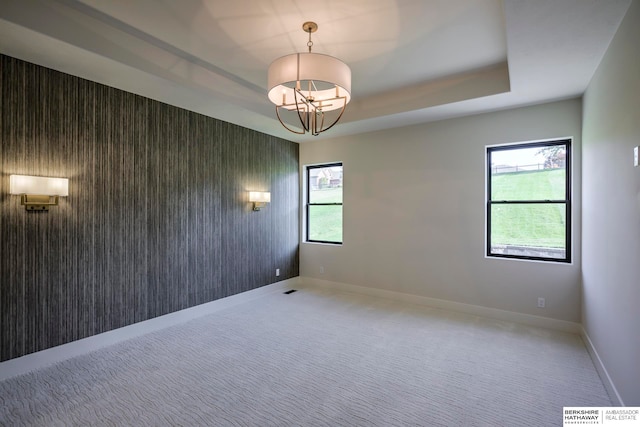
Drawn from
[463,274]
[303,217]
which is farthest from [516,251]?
[303,217]

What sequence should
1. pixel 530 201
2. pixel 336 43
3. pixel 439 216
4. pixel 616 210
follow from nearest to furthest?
pixel 616 210 < pixel 336 43 < pixel 530 201 < pixel 439 216

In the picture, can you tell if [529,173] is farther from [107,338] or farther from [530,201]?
[107,338]

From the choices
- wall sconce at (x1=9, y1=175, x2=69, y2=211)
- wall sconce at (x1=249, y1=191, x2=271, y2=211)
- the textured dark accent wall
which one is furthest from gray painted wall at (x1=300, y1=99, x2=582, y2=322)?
wall sconce at (x1=9, y1=175, x2=69, y2=211)

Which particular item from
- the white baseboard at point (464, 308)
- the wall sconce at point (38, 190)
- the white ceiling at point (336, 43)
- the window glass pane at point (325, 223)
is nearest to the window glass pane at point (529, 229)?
the white baseboard at point (464, 308)

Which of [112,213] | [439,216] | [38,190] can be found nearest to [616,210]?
[439,216]

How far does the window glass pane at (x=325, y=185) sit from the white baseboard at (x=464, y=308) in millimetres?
1475

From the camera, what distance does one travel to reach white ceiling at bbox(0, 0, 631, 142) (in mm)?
2244

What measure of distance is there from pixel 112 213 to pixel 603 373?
4.65 m

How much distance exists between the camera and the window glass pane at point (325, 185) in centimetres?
548

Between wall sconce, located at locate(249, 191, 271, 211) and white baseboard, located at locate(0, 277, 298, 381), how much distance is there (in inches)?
52.5

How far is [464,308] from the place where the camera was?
13.7 feet

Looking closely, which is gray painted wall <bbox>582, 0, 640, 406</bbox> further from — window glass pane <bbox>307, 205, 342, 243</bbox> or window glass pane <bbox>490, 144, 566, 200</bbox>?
window glass pane <bbox>307, 205, 342, 243</bbox>

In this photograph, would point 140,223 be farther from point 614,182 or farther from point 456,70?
point 614,182

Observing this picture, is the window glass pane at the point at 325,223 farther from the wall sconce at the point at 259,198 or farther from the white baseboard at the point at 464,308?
the wall sconce at the point at 259,198
